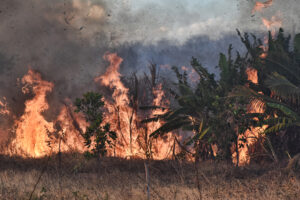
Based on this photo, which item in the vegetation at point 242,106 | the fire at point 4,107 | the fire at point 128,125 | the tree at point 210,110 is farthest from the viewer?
the fire at point 4,107

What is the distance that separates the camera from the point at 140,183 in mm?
10039

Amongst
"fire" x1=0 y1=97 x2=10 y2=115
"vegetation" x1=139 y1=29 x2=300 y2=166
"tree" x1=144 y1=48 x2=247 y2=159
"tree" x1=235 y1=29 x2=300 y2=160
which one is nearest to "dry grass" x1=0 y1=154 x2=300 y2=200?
"tree" x1=144 y1=48 x2=247 y2=159

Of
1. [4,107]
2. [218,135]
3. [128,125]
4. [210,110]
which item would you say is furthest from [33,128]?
[218,135]

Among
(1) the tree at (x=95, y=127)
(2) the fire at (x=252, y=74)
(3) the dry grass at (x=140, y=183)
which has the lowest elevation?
(3) the dry grass at (x=140, y=183)

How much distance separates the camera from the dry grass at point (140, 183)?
8.01m

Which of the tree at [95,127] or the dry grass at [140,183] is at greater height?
the tree at [95,127]

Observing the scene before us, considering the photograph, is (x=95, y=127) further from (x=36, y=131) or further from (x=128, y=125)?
(x=36, y=131)

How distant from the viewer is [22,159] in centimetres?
1525

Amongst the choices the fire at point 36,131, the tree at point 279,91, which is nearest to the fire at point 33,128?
the fire at point 36,131

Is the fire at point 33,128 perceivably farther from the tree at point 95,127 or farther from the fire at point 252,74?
the fire at point 252,74

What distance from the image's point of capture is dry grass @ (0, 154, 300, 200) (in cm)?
801

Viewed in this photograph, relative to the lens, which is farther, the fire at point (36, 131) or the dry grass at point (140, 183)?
the fire at point (36, 131)

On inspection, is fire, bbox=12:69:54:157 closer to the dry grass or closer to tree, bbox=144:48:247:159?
the dry grass

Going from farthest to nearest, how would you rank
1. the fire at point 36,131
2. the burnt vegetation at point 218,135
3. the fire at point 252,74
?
the fire at point 36,131 → the fire at point 252,74 → the burnt vegetation at point 218,135
